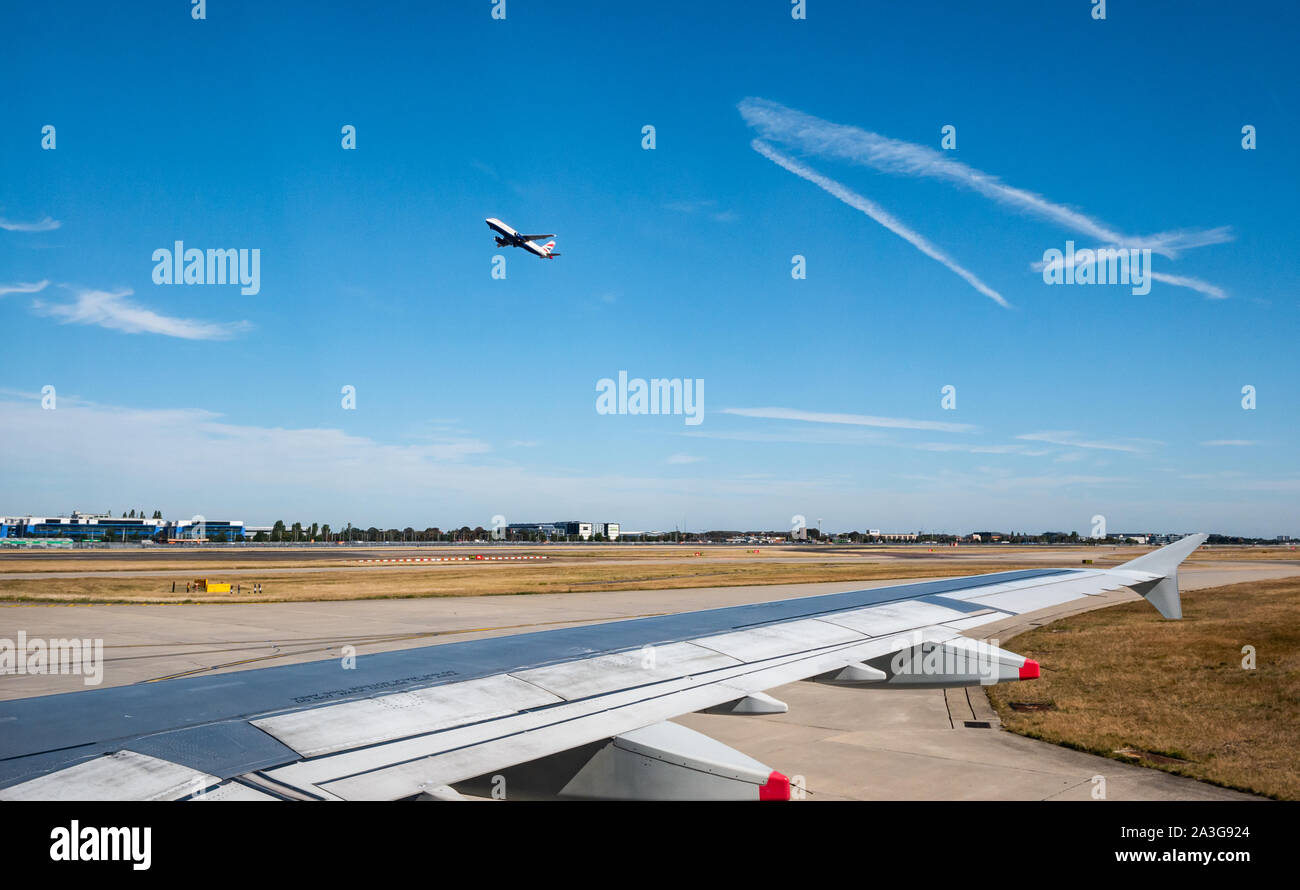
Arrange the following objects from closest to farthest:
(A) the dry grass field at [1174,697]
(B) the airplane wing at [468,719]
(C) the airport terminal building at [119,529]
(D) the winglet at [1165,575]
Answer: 1. (B) the airplane wing at [468,719]
2. (D) the winglet at [1165,575]
3. (A) the dry grass field at [1174,697]
4. (C) the airport terminal building at [119,529]

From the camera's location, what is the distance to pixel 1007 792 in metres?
8.86

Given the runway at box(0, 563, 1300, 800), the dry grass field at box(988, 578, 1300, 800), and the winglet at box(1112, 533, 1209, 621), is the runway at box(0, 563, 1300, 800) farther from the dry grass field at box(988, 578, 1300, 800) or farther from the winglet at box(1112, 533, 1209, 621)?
the winglet at box(1112, 533, 1209, 621)

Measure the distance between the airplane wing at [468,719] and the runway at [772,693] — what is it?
3.32 metres

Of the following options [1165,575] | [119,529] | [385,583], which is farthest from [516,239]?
[119,529]

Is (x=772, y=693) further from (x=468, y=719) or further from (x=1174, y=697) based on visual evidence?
(x=468, y=719)

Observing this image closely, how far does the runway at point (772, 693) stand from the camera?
9.30 m

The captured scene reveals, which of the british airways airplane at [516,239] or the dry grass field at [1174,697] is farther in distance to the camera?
the british airways airplane at [516,239]

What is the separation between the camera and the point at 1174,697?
1368 centimetres

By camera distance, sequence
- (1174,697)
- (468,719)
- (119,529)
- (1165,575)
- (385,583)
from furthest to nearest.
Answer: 1. (119,529)
2. (385,583)
3. (1174,697)
4. (1165,575)
5. (468,719)

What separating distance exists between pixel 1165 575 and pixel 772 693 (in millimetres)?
7466

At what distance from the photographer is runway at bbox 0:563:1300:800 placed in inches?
366

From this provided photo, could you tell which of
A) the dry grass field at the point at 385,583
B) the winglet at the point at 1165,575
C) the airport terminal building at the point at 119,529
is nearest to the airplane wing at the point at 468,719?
the winglet at the point at 1165,575

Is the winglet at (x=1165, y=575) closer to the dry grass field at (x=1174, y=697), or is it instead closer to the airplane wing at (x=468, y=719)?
the dry grass field at (x=1174, y=697)
